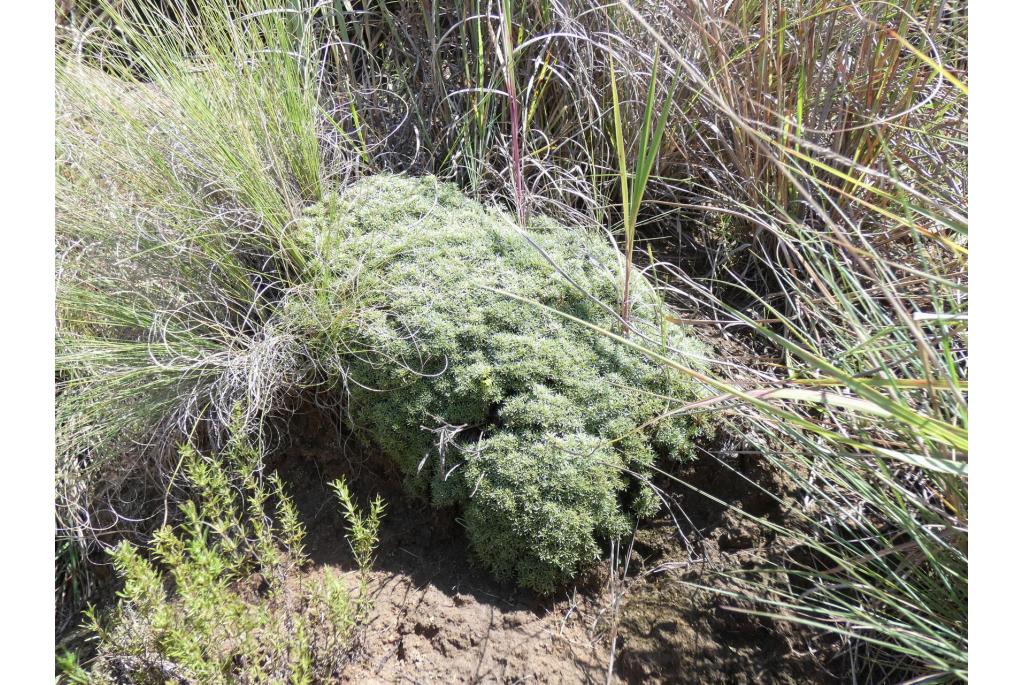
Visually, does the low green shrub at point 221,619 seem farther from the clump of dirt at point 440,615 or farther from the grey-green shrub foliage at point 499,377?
the grey-green shrub foliage at point 499,377

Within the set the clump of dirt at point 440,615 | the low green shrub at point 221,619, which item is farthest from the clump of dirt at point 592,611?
the low green shrub at point 221,619

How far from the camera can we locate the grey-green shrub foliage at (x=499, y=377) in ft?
6.80

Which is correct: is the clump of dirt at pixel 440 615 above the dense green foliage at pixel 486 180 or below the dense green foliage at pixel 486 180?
below

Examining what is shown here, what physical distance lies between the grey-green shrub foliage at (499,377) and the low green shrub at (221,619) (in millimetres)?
377

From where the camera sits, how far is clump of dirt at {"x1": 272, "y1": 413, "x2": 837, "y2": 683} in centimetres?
192

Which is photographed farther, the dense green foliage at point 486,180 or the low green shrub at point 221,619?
the dense green foliage at point 486,180

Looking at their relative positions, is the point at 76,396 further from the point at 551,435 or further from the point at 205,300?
the point at 551,435

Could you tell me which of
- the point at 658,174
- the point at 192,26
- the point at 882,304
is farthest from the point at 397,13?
the point at 882,304

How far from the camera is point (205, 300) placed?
2.45 meters

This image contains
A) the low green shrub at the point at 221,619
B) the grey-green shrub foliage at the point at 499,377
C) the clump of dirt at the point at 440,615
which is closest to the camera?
the low green shrub at the point at 221,619

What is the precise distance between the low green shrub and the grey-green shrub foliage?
0.38m

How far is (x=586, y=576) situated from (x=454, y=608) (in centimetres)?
40

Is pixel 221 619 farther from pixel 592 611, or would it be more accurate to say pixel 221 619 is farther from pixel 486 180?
pixel 486 180

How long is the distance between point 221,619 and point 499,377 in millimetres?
1019
